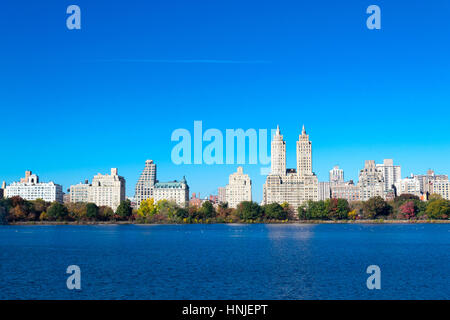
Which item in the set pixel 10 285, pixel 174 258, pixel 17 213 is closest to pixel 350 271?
pixel 174 258

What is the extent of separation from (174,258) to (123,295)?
24.7 metres

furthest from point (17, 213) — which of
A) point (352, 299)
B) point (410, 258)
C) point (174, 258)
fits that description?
point (352, 299)

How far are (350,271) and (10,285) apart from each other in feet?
96.9

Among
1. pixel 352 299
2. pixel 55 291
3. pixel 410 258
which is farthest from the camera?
pixel 410 258

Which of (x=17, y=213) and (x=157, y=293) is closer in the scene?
(x=157, y=293)

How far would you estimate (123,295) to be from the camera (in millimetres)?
39281

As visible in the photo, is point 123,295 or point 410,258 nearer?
point 123,295

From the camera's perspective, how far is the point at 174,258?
63906 millimetres

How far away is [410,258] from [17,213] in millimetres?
160559
